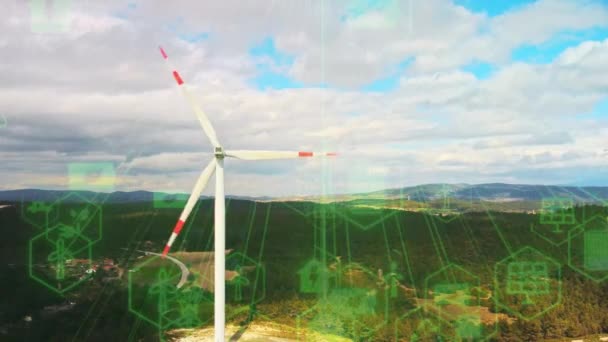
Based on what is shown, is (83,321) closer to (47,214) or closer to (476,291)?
(47,214)

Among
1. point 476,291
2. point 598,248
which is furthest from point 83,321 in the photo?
point 598,248

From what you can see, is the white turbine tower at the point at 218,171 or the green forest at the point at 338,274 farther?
the green forest at the point at 338,274
